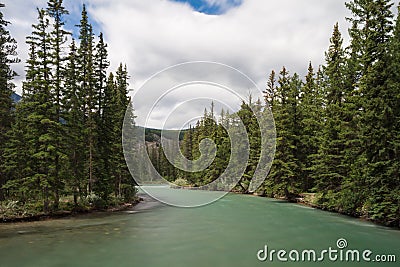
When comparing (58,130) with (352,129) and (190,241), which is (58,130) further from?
(352,129)

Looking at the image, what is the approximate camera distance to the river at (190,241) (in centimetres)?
971

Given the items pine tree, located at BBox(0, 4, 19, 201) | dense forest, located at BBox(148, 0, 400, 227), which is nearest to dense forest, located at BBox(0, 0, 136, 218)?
pine tree, located at BBox(0, 4, 19, 201)

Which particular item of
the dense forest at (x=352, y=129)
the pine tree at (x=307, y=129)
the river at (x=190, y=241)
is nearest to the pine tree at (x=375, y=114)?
the dense forest at (x=352, y=129)

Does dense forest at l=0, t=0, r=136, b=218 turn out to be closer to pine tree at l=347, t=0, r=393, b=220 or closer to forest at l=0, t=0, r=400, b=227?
forest at l=0, t=0, r=400, b=227

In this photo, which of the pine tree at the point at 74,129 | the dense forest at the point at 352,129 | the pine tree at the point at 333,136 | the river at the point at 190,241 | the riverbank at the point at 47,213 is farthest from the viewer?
the pine tree at the point at 333,136

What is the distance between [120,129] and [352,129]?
19.1m

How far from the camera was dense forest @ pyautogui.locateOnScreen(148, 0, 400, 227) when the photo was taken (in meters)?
14.7

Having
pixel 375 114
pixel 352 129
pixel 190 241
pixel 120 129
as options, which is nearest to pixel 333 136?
pixel 352 129

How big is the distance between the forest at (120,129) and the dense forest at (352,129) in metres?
0.07

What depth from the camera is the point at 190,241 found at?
1245cm

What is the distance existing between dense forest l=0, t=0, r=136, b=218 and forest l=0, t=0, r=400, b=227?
0.07 meters

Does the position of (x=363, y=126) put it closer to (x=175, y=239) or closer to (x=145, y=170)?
(x=175, y=239)

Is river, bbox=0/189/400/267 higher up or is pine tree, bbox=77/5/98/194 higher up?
pine tree, bbox=77/5/98/194

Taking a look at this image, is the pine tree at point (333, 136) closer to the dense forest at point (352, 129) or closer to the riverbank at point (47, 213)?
the dense forest at point (352, 129)
